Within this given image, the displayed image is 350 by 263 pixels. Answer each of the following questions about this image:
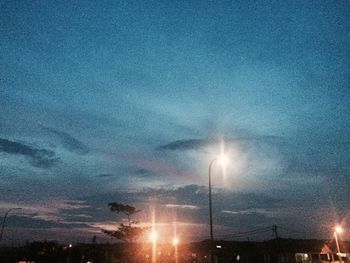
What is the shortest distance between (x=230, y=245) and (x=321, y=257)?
17.3m

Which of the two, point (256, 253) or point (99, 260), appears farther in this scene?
point (256, 253)

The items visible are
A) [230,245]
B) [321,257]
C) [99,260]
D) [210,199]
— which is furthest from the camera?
[230,245]

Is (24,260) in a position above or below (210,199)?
below

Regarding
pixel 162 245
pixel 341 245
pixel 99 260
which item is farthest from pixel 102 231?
pixel 341 245

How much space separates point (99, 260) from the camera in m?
49.2

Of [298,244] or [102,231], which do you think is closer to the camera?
[102,231]

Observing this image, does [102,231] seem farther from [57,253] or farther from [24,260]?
[24,260]

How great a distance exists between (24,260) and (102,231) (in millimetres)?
16383

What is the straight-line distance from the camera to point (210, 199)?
23703mm

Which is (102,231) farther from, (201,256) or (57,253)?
(201,256)

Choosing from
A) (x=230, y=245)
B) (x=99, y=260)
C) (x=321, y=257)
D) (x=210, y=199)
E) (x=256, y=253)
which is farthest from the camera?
(x=230, y=245)

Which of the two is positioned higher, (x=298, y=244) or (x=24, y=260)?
(x=298, y=244)

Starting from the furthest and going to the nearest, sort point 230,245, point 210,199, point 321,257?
1. point 230,245
2. point 321,257
3. point 210,199

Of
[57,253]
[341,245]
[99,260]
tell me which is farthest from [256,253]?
[57,253]
